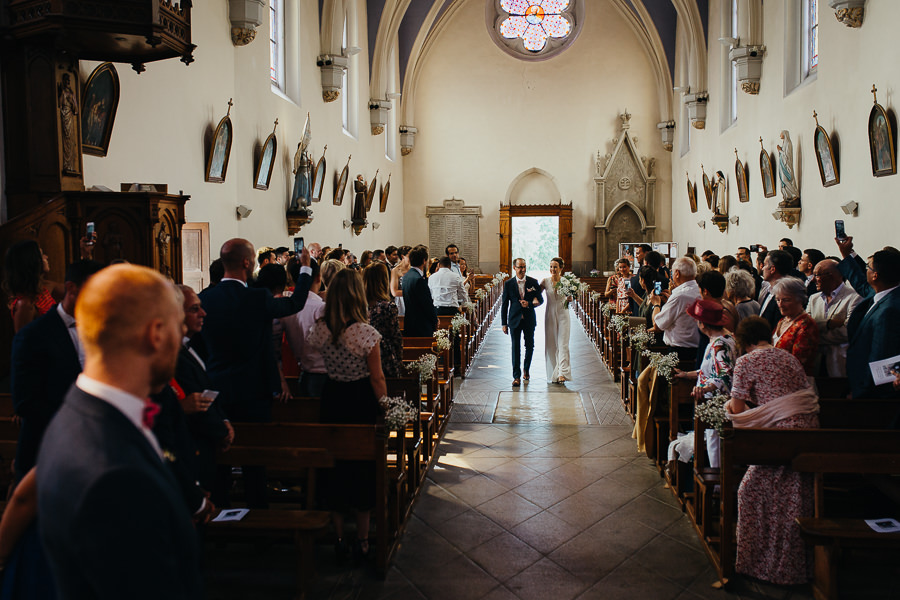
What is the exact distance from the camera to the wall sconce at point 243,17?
1004cm

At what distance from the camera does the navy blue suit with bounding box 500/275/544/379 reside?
29.6 ft

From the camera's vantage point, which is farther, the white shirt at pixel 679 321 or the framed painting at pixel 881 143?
the framed painting at pixel 881 143

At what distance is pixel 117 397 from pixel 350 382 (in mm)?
2714

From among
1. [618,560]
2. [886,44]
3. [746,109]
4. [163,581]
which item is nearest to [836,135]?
[886,44]

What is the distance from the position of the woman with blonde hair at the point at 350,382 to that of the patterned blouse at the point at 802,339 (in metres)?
2.50

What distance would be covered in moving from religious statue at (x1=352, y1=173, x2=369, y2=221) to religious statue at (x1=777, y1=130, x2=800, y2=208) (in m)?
8.73

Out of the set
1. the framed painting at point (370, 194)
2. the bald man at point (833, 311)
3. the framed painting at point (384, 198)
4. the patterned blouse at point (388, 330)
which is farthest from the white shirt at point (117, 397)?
the framed painting at point (384, 198)

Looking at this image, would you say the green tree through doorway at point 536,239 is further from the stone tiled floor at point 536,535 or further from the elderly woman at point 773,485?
the elderly woman at point 773,485

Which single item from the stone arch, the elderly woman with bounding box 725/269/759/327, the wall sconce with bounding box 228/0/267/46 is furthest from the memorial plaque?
the elderly woman with bounding box 725/269/759/327

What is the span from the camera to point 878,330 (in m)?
4.43

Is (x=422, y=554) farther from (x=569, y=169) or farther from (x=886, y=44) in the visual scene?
(x=569, y=169)

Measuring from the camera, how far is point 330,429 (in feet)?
13.0

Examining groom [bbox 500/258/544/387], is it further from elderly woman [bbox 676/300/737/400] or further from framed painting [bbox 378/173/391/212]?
framed painting [bbox 378/173/391/212]

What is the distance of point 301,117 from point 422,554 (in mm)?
10698
